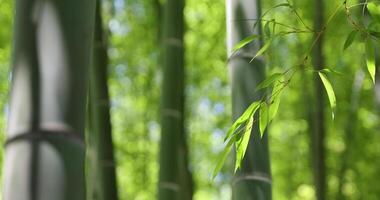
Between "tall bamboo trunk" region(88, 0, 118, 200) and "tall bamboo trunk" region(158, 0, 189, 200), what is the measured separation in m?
0.28

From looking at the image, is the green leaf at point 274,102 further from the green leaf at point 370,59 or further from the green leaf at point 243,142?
the green leaf at point 370,59

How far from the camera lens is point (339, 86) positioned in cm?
577

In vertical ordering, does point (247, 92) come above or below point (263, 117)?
above

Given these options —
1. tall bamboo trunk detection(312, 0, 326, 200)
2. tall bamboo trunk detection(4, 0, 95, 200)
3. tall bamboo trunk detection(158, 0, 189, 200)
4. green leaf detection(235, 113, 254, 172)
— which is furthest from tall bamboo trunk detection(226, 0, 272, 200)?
tall bamboo trunk detection(312, 0, 326, 200)

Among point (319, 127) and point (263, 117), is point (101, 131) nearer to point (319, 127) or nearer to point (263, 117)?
point (319, 127)

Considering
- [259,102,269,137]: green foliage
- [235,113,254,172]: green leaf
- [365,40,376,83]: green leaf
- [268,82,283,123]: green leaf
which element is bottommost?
[235,113,254,172]: green leaf

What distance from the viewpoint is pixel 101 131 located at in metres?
3.46

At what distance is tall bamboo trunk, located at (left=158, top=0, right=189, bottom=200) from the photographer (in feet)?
10.6

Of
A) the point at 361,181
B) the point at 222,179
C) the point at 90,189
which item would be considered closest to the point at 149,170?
the point at 222,179

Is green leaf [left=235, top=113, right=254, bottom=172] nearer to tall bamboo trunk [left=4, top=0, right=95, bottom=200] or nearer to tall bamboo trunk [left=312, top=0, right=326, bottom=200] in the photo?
tall bamboo trunk [left=4, top=0, right=95, bottom=200]

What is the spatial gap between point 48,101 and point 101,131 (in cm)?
235

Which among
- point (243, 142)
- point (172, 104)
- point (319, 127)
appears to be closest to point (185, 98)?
point (319, 127)

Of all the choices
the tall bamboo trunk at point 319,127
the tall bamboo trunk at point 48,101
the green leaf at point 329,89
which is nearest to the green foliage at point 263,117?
the green leaf at point 329,89

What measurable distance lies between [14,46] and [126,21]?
16.8 feet
